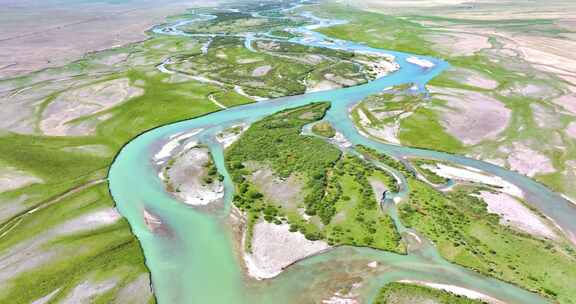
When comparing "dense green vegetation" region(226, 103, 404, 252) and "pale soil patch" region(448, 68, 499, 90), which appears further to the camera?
"pale soil patch" region(448, 68, 499, 90)

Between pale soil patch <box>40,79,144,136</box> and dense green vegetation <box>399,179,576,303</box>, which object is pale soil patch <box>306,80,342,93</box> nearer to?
pale soil patch <box>40,79,144,136</box>

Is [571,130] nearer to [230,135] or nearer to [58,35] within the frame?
[230,135]

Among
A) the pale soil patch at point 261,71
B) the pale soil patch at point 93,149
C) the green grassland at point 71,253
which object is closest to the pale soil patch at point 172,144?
the pale soil patch at point 93,149

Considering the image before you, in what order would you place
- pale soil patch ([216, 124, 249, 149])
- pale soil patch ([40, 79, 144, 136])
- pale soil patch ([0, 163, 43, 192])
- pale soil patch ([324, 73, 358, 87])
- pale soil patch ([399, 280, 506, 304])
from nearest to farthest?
pale soil patch ([399, 280, 506, 304]) → pale soil patch ([0, 163, 43, 192]) → pale soil patch ([216, 124, 249, 149]) → pale soil patch ([40, 79, 144, 136]) → pale soil patch ([324, 73, 358, 87])

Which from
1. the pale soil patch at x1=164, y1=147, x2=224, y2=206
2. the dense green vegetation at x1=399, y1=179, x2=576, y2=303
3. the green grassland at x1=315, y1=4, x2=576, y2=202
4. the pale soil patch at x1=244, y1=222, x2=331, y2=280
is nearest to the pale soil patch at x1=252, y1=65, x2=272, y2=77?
the green grassland at x1=315, y1=4, x2=576, y2=202

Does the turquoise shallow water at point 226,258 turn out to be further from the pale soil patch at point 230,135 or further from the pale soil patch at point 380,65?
the pale soil patch at point 380,65

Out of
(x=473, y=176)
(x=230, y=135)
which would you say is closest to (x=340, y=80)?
(x=230, y=135)
